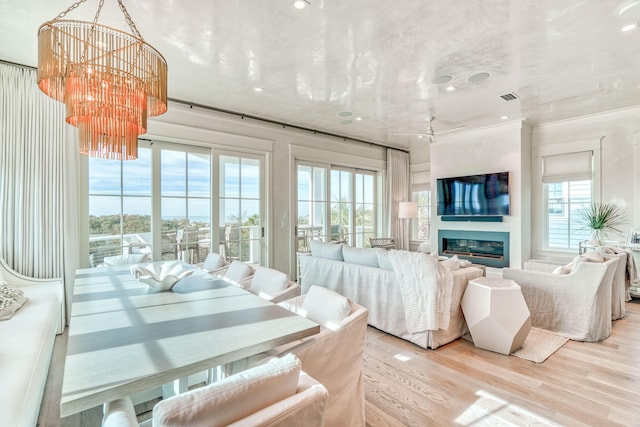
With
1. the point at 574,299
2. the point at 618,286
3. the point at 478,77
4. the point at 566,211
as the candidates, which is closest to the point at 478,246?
the point at 566,211

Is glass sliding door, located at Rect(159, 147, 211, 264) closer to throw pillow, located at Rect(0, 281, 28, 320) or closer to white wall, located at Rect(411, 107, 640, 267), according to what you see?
throw pillow, located at Rect(0, 281, 28, 320)

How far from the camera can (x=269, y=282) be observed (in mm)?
2348

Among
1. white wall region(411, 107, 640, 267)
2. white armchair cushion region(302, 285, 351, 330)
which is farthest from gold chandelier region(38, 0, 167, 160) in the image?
white wall region(411, 107, 640, 267)

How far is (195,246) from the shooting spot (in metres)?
4.59

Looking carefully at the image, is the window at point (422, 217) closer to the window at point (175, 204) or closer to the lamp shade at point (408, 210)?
the lamp shade at point (408, 210)

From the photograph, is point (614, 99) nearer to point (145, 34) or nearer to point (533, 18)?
point (533, 18)

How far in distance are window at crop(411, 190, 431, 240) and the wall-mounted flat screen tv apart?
3.06ft

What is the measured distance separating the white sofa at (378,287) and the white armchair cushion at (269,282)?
129 centimetres

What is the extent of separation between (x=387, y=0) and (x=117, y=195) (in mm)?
3675

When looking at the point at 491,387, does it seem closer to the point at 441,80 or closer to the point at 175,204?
the point at 441,80

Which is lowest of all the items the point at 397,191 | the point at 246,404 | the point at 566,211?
the point at 246,404

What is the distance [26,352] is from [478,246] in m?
6.28

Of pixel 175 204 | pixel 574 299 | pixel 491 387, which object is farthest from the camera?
pixel 175 204

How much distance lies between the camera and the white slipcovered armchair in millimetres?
2994
